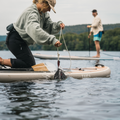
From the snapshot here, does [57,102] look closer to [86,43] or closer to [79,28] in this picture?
[86,43]

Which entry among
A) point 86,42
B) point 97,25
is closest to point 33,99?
point 97,25

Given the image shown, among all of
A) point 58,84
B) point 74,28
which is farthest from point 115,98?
point 74,28

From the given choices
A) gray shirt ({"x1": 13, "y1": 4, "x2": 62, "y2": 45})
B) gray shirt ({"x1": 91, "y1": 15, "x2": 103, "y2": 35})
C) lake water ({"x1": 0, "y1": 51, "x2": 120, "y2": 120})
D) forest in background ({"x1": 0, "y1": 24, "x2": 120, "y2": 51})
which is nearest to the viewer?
lake water ({"x1": 0, "y1": 51, "x2": 120, "y2": 120})

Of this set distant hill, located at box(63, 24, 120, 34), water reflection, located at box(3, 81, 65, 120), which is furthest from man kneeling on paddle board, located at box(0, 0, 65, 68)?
distant hill, located at box(63, 24, 120, 34)

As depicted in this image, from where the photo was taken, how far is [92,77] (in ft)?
18.9

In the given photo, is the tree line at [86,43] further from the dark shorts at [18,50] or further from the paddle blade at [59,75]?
the paddle blade at [59,75]

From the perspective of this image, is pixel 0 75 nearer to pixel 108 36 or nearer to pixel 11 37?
pixel 11 37

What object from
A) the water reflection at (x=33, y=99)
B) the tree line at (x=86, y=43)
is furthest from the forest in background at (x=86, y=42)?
the water reflection at (x=33, y=99)

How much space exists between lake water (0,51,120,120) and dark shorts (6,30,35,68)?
1.87ft

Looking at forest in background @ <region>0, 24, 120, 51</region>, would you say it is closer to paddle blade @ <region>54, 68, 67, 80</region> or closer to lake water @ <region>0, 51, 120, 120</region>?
paddle blade @ <region>54, 68, 67, 80</region>

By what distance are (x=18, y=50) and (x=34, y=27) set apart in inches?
33.3

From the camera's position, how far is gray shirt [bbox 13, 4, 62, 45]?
4.36 metres

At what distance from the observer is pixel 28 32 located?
4.51 metres

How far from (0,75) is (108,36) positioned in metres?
99.2
